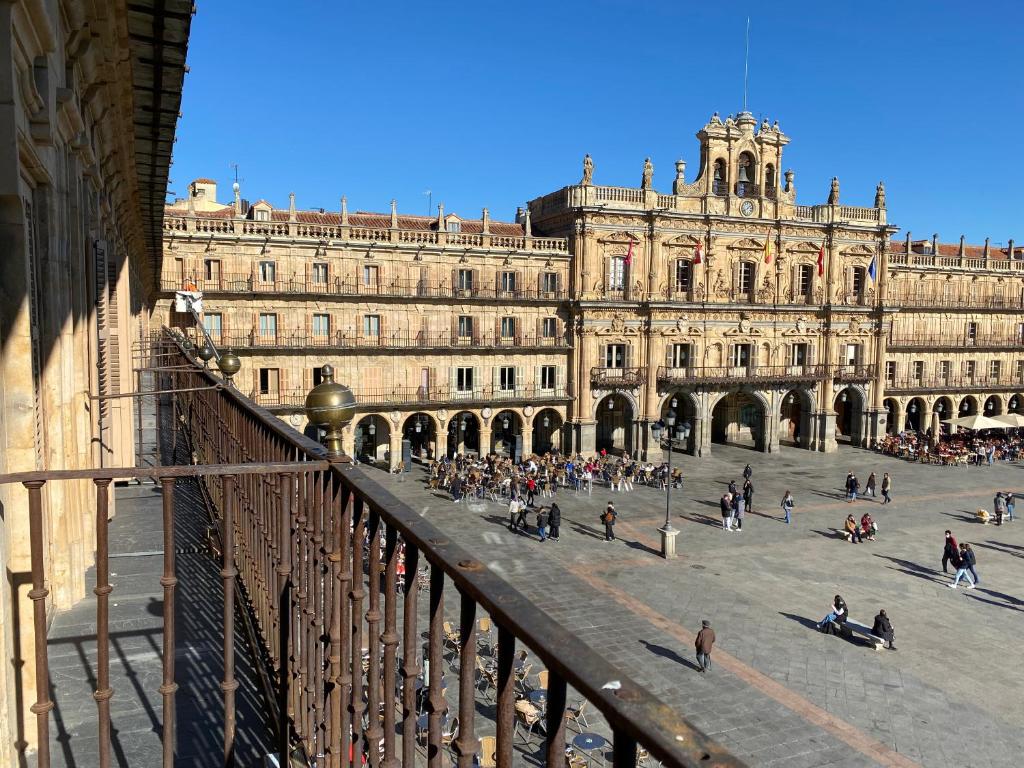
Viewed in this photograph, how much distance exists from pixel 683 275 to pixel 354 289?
16957mm

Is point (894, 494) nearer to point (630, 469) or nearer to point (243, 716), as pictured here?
point (630, 469)

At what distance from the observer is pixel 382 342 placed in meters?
35.4

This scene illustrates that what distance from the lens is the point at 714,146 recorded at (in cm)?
4062

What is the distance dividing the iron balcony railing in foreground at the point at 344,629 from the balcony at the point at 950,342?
158ft

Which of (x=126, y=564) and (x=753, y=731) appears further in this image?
(x=753, y=731)

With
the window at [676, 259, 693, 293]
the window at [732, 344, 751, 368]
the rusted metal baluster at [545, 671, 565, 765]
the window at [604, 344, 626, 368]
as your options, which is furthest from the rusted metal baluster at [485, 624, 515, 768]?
the window at [732, 344, 751, 368]

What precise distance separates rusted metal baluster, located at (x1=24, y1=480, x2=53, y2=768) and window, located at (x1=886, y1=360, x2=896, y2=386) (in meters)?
50.0

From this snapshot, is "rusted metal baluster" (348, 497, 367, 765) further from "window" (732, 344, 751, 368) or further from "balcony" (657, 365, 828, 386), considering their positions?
"window" (732, 344, 751, 368)

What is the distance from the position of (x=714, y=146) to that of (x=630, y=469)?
1817 cm

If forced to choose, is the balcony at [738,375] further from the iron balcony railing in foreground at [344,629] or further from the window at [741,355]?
the iron balcony railing in foreground at [344,629]

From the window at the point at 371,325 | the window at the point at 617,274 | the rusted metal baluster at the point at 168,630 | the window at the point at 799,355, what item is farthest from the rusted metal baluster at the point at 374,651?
the window at the point at 799,355

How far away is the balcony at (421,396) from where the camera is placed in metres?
33.6

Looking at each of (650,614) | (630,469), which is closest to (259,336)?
(630,469)

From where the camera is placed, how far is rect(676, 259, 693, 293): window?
40.2 metres
